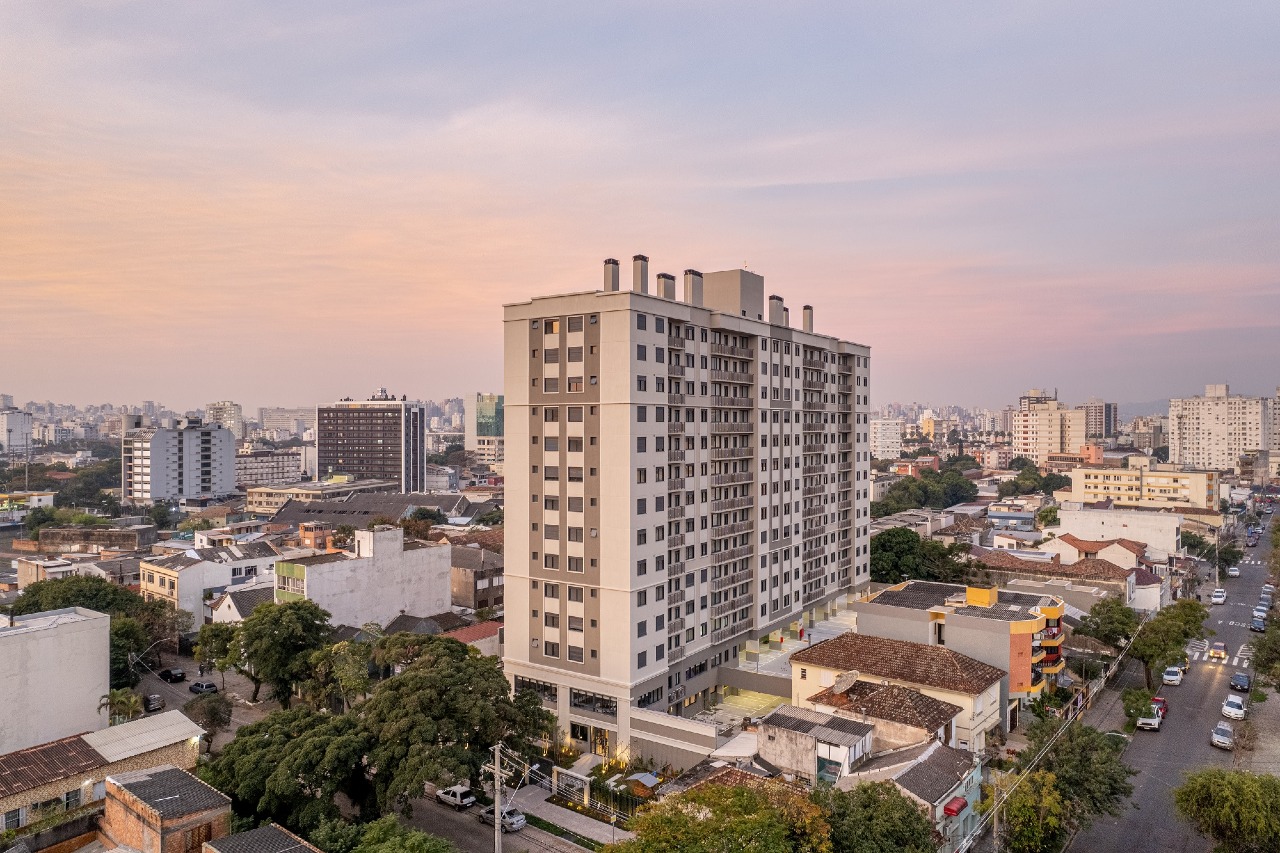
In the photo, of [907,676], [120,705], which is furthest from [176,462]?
[907,676]

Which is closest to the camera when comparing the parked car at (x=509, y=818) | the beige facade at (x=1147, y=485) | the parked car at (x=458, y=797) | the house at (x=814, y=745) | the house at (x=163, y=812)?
the house at (x=163, y=812)

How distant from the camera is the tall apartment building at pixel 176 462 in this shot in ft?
418

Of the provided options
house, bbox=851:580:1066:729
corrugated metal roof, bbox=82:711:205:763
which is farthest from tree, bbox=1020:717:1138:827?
corrugated metal roof, bbox=82:711:205:763

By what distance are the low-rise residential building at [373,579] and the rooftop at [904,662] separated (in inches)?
1074

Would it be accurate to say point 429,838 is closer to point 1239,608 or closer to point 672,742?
point 672,742

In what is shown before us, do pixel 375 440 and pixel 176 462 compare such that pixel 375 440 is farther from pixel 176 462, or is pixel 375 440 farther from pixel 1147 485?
pixel 1147 485

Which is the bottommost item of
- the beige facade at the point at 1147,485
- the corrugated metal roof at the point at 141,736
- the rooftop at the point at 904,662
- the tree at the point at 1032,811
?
the tree at the point at 1032,811

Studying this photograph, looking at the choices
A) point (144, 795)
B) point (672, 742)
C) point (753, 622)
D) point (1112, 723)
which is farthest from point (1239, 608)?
point (144, 795)

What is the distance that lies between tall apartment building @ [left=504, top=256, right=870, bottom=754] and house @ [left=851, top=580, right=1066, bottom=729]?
757cm

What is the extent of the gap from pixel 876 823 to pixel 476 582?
42647mm

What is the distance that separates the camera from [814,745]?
27.4 meters

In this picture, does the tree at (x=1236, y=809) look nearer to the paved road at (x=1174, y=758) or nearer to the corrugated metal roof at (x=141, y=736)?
the paved road at (x=1174, y=758)

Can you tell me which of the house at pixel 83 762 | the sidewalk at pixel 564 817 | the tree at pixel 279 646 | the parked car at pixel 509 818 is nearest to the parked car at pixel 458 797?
the parked car at pixel 509 818

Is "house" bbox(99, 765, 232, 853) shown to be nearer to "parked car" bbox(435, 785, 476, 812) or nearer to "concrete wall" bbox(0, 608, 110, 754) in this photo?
"parked car" bbox(435, 785, 476, 812)
